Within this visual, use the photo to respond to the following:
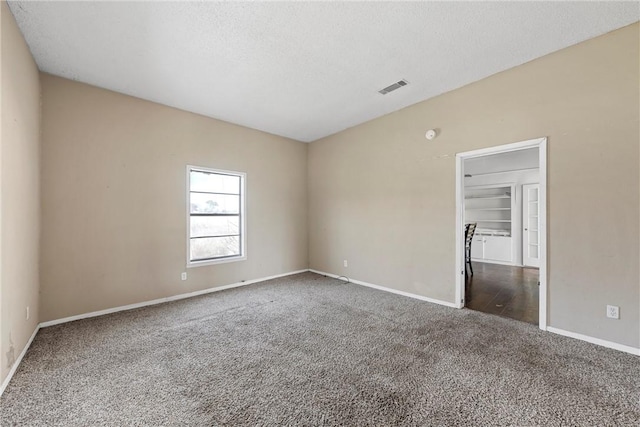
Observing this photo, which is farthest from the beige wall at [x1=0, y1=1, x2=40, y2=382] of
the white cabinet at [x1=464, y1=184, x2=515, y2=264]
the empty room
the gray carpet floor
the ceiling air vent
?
the white cabinet at [x1=464, y1=184, x2=515, y2=264]

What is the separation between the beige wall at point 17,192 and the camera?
1.92 m

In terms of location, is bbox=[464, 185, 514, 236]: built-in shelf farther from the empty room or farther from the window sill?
the window sill

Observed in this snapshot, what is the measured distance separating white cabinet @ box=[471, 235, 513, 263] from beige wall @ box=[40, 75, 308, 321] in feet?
19.8

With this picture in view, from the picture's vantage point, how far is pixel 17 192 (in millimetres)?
2191

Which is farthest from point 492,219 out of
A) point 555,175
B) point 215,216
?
point 215,216

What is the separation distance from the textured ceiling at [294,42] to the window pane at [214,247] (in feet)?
7.19

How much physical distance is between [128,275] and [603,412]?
4.70m

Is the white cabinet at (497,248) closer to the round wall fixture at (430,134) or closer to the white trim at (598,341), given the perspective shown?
the white trim at (598,341)

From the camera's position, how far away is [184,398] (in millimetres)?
1768

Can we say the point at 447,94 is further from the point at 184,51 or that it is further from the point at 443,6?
the point at 184,51

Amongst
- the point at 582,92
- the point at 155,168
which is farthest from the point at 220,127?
the point at 582,92

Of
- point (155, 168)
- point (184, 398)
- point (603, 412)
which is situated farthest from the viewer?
point (155, 168)

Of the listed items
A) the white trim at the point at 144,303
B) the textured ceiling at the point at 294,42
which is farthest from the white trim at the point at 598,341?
the white trim at the point at 144,303

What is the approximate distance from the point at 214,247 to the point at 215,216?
528 mm
